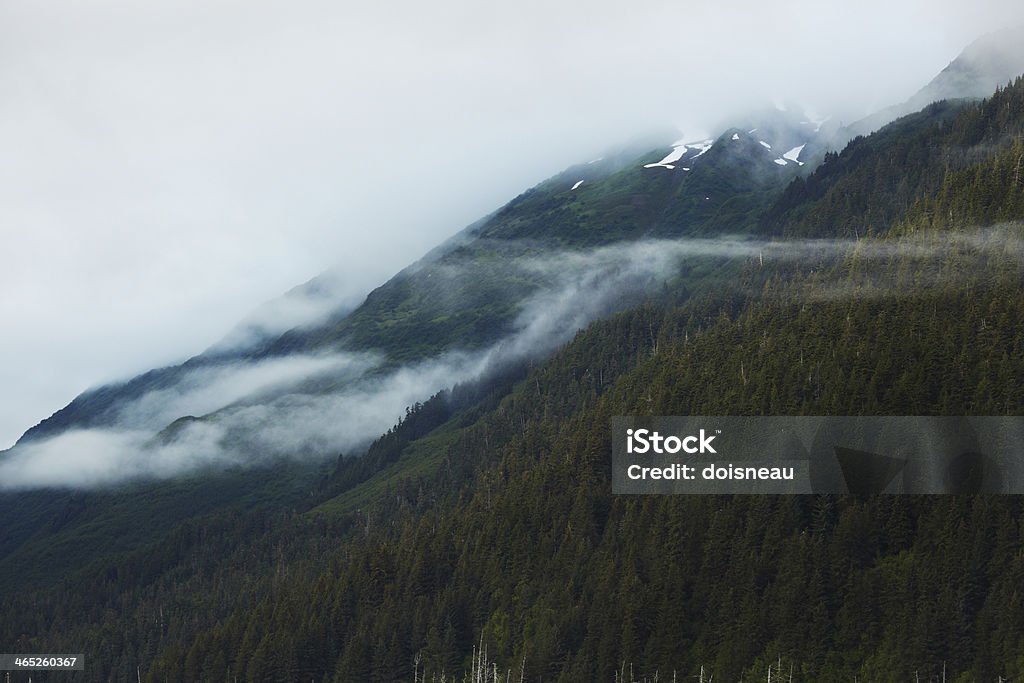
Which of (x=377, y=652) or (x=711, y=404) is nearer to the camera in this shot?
(x=377, y=652)

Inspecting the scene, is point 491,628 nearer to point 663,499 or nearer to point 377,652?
point 377,652

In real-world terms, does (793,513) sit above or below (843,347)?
below

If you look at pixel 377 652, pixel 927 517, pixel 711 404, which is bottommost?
pixel 377 652

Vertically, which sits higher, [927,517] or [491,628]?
[927,517]

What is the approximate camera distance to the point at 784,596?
150 meters

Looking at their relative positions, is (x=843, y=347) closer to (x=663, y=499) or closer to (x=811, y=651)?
(x=663, y=499)

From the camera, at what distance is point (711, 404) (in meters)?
198

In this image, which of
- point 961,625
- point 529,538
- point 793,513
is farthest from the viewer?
point 529,538

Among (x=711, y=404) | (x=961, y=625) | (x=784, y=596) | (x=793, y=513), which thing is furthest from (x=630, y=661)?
(x=711, y=404)

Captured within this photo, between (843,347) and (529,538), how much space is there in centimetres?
6273

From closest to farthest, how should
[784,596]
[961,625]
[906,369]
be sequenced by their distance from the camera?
[961,625] < [784,596] < [906,369]

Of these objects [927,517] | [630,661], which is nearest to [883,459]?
[927,517]

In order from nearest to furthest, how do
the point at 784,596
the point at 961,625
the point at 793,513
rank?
the point at 961,625 < the point at 784,596 < the point at 793,513

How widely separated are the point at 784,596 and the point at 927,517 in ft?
75.1
